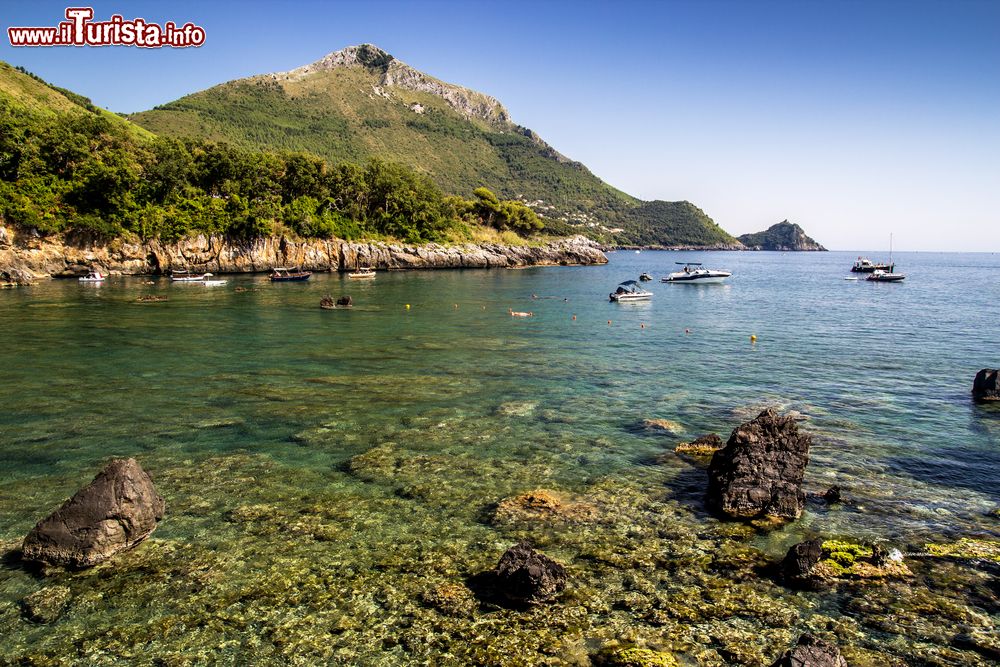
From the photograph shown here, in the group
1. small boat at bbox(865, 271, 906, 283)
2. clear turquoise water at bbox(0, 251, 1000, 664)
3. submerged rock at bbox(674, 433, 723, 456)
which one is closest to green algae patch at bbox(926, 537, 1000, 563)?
clear turquoise water at bbox(0, 251, 1000, 664)

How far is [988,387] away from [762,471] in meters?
20.2

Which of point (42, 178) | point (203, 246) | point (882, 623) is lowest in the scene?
point (882, 623)

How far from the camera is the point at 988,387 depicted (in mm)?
26203

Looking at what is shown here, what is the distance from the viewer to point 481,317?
5394cm

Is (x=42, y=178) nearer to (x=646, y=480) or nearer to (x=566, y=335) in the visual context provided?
(x=566, y=335)

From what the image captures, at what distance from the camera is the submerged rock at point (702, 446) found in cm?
1862

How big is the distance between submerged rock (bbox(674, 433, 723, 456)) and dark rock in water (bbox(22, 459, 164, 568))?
15720 millimetres

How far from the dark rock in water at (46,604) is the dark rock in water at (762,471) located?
14587 millimetres

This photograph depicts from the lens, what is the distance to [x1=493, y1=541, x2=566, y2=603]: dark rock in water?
1048cm

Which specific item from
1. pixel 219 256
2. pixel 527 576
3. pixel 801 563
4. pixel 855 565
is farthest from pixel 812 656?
pixel 219 256

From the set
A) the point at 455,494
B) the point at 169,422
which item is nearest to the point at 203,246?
the point at 169,422

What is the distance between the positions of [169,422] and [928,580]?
23542 mm

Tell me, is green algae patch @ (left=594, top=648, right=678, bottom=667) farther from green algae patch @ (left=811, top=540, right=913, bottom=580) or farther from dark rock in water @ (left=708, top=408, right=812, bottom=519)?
dark rock in water @ (left=708, top=408, right=812, bottom=519)

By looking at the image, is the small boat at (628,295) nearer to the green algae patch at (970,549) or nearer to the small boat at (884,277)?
the green algae patch at (970,549)
